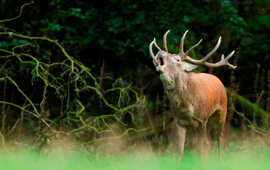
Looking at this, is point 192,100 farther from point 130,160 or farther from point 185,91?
point 130,160

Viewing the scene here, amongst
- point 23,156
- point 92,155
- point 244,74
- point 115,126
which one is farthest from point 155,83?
point 23,156

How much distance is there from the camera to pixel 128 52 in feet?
26.8

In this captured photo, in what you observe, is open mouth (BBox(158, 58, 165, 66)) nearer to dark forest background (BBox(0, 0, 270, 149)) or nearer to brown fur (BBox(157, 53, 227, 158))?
brown fur (BBox(157, 53, 227, 158))

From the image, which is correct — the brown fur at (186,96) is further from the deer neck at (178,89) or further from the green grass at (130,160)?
the green grass at (130,160)

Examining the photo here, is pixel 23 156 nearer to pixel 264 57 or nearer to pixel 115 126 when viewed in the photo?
pixel 115 126

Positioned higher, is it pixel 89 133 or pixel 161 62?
pixel 161 62

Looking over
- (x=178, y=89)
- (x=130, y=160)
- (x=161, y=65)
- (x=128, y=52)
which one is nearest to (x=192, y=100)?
(x=178, y=89)

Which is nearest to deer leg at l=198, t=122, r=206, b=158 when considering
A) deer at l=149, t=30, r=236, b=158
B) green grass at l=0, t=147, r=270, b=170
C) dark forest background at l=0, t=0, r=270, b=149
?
deer at l=149, t=30, r=236, b=158

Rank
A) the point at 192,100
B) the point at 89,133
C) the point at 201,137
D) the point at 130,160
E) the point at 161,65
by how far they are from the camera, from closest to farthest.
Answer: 1. the point at 161,65
2. the point at 192,100
3. the point at 201,137
4. the point at 130,160
5. the point at 89,133

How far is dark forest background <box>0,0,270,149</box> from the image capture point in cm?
744

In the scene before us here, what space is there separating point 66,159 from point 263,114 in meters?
4.57

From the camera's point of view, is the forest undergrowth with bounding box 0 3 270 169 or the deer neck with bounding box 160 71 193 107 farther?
the forest undergrowth with bounding box 0 3 270 169

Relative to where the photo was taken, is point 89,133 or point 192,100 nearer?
point 192,100

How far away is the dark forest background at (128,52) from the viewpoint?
24.4 ft
